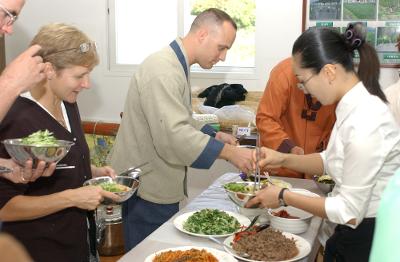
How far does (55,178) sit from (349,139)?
1070 mm

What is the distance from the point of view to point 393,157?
1.63 meters

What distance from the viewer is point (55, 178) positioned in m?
1.80

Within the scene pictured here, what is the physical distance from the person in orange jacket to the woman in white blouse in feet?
3.45

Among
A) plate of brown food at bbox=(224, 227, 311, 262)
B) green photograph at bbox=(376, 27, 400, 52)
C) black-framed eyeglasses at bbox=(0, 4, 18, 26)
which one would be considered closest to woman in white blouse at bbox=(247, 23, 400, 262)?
plate of brown food at bbox=(224, 227, 311, 262)

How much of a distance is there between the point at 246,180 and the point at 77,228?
1.02 m

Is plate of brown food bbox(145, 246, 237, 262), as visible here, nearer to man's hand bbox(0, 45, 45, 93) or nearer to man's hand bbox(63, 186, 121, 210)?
man's hand bbox(63, 186, 121, 210)

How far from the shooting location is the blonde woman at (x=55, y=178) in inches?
65.4

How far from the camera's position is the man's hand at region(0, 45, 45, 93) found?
157 centimetres

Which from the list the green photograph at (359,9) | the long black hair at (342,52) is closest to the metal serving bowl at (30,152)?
the long black hair at (342,52)

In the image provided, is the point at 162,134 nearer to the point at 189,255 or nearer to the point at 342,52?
the point at 189,255

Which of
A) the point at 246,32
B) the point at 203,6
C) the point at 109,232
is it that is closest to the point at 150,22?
the point at 203,6

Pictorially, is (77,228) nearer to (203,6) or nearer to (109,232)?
(109,232)

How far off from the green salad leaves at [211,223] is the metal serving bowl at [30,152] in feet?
1.98

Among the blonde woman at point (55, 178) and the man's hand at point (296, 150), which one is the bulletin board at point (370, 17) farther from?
the blonde woman at point (55, 178)
